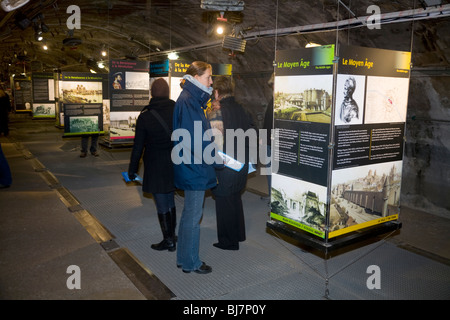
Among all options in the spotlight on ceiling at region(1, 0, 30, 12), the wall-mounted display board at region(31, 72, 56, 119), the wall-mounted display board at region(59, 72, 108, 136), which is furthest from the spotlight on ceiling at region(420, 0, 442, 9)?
the wall-mounted display board at region(31, 72, 56, 119)

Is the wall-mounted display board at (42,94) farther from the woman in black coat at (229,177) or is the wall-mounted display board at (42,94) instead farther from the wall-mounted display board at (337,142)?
the wall-mounted display board at (337,142)

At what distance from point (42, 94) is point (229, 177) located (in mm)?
15666

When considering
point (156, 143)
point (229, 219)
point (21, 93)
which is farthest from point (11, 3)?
point (21, 93)

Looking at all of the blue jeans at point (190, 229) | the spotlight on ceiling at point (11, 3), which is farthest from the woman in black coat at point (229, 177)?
the spotlight on ceiling at point (11, 3)

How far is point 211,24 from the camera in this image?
820 centimetres

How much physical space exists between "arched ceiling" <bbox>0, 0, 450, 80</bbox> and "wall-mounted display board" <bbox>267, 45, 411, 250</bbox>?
50 centimetres

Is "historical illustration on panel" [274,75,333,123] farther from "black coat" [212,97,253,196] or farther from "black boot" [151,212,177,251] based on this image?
"black boot" [151,212,177,251]

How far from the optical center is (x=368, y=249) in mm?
4348

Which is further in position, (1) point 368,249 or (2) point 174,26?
(2) point 174,26

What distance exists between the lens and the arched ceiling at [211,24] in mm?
5398
